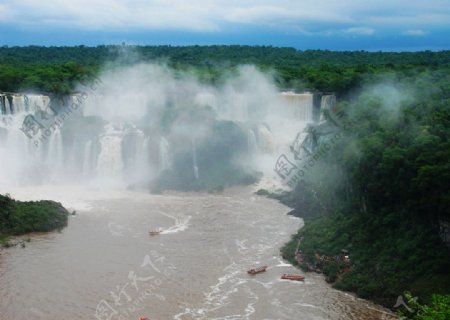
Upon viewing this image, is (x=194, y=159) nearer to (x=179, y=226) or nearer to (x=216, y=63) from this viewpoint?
(x=179, y=226)

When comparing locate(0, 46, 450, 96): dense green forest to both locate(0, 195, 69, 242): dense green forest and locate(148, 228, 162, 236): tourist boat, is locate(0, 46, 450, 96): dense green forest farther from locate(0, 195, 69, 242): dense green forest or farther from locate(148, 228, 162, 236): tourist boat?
locate(148, 228, 162, 236): tourist boat

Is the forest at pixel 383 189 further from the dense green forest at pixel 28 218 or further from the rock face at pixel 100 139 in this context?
the rock face at pixel 100 139

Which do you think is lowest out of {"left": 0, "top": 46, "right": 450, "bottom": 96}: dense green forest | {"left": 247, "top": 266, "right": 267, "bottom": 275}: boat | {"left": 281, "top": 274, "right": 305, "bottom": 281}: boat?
{"left": 281, "top": 274, "right": 305, "bottom": 281}: boat

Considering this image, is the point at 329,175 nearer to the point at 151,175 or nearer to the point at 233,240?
the point at 233,240

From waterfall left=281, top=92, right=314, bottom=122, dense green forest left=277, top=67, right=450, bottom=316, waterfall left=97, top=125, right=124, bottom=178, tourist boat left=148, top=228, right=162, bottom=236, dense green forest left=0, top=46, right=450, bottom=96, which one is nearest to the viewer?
dense green forest left=277, top=67, right=450, bottom=316

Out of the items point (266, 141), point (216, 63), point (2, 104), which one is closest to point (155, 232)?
point (266, 141)

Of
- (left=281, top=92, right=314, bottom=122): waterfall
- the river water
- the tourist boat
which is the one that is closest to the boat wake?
the river water

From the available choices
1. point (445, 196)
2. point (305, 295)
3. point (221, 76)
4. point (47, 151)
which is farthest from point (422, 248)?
point (221, 76)
